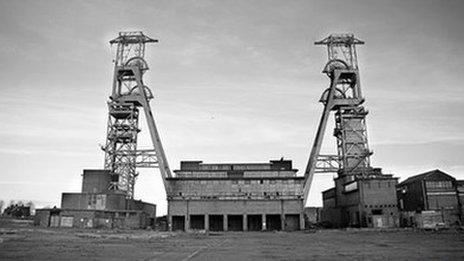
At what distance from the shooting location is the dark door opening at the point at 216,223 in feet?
168

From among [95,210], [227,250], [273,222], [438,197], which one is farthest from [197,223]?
[227,250]

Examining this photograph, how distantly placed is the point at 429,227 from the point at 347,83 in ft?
87.6

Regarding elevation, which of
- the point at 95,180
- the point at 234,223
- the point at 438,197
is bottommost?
the point at 234,223

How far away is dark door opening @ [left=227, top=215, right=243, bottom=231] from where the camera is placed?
168 feet

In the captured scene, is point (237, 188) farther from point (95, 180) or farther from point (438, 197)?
point (438, 197)

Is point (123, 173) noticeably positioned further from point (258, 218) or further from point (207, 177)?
point (258, 218)

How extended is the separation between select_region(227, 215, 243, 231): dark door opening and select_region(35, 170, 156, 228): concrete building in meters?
13.2

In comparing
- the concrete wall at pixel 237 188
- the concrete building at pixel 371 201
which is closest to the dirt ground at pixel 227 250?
the concrete building at pixel 371 201

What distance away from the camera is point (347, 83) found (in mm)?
59500

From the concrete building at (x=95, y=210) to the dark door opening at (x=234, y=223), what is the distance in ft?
43.1

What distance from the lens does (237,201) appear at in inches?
1945

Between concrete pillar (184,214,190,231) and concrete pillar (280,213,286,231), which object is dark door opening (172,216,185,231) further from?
concrete pillar (280,213,286,231)

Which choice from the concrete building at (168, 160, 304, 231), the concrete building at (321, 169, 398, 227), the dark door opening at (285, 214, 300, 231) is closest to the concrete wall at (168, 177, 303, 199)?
the concrete building at (168, 160, 304, 231)

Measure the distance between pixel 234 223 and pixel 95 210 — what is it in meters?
18.6
